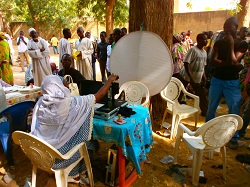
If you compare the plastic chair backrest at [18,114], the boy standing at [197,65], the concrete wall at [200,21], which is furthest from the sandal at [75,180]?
the concrete wall at [200,21]

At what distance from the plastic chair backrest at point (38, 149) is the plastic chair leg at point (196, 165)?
1732 mm

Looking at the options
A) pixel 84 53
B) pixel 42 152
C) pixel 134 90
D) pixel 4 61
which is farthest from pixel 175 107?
pixel 4 61

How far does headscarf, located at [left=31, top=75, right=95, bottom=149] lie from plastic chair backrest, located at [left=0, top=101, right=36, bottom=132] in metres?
0.89

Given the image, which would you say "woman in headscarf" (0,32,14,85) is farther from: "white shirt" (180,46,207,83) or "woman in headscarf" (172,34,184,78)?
"white shirt" (180,46,207,83)

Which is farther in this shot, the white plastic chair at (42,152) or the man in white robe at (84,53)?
the man in white robe at (84,53)

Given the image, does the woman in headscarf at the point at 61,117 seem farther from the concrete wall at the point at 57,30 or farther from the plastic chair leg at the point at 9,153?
the concrete wall at the point at 57,30

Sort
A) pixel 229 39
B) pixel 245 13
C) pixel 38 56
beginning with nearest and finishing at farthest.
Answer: pixel 229 39, pixel 38 56, pixel 245 13

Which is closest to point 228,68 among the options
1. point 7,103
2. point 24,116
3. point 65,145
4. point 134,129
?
point 134,129

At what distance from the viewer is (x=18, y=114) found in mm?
3182

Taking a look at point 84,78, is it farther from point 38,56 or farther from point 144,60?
point 38,56

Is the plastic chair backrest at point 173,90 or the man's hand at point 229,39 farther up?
the man's hand at point 229,39

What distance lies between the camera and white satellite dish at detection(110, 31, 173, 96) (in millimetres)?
→ 3641

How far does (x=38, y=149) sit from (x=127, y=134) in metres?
0.96

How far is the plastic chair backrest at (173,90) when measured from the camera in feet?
14.5
